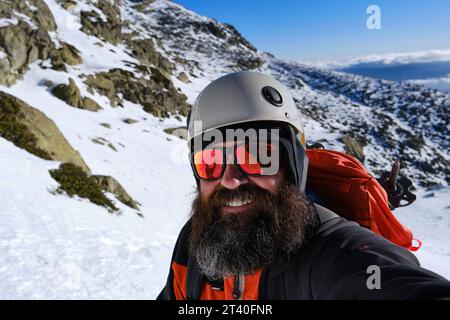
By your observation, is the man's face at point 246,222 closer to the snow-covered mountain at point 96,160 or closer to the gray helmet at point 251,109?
the gray helmet at point 251,109

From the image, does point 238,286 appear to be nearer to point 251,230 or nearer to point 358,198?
point 251,230

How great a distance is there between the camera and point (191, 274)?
2.48m

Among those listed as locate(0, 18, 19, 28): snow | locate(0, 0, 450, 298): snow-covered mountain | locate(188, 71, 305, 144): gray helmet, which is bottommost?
locate(0, 0, 450, 298): snow-covered mountain

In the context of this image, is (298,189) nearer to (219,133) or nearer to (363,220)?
(363,220)

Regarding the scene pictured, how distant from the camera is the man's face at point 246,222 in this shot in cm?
217

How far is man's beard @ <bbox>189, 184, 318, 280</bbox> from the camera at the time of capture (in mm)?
2150

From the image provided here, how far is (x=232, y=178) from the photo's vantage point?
2.52m

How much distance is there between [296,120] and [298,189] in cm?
64

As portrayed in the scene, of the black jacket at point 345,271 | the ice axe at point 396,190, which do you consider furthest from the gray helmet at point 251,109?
the ice axe at point 396,190

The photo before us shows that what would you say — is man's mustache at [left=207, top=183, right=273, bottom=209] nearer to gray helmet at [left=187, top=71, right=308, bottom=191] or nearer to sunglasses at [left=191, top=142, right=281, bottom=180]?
sunglasses at [left=191, top=142, right=281, bottom=180]

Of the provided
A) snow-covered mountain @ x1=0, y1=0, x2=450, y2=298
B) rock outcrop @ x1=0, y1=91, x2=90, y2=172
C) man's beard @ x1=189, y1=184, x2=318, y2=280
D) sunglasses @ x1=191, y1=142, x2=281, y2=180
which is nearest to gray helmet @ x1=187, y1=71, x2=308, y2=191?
sunglasses @ x1=191, y1=142, x2=281, y2=180

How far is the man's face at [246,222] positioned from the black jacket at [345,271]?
114 millimetres

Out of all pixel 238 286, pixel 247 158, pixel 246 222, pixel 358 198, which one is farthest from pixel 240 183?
pixel 358 198

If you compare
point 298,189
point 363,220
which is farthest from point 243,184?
point 363,220
